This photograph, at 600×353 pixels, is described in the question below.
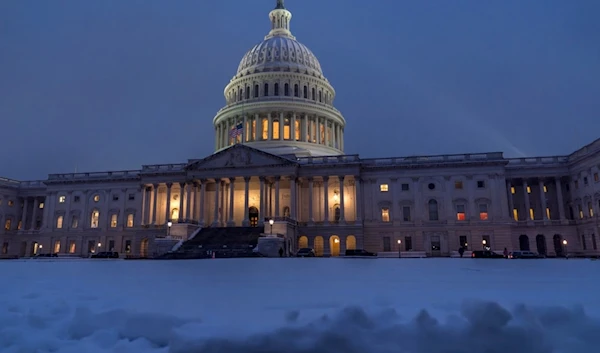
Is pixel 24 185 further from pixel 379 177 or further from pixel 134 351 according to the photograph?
pixel 134 351

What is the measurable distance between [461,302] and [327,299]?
263cm

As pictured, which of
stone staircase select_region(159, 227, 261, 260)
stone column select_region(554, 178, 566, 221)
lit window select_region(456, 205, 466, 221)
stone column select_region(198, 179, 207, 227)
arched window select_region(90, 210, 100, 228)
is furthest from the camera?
arched window select_region(90, 210, 100, 228)

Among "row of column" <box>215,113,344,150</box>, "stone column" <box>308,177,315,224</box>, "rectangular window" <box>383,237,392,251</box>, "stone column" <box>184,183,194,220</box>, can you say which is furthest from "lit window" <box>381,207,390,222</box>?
"stone column" <box>184,183,194,220</box>

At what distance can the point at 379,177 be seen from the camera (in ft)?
224

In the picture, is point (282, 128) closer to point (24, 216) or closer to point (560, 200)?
point (560, 200)

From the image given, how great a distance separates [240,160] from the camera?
67.6m

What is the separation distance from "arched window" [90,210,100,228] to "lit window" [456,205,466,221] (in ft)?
199

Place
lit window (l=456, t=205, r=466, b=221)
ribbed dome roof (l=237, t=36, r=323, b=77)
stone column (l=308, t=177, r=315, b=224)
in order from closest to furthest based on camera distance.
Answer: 1. lit window (l=456, t=205, r=466, b=221)
2. stone column (l=308, t=177, r=315, b=224)
3. ribbed dome roof (l=237, t=36, r=323, b=77)

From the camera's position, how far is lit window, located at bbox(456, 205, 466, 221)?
214 ft

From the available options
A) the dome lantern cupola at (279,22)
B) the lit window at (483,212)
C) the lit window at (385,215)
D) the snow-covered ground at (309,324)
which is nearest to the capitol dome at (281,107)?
the dome lantern cupola at (279,22)

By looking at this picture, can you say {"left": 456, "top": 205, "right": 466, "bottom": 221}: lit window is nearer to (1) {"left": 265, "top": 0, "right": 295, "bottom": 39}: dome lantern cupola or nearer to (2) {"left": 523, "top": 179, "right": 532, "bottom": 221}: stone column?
(2) {"left": 523, "top": 179, "right": 532, "bottom": 221}: stone column

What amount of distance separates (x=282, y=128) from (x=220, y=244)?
34146mm

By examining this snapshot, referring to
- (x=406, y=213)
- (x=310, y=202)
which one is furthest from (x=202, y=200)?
(x=406, y=213)

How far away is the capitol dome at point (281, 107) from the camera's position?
3273 inches
